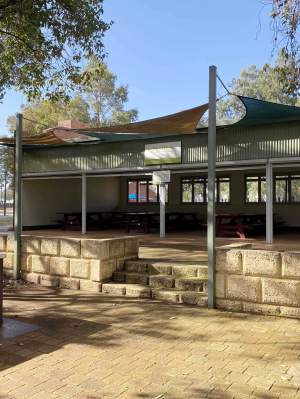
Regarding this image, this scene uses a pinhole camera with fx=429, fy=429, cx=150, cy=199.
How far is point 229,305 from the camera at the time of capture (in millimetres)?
5766

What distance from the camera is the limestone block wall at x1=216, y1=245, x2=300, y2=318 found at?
5.33m

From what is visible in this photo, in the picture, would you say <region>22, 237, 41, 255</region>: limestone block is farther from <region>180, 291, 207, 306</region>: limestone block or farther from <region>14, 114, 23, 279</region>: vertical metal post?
<region>180, 291, 207, 306</region>: limestone block

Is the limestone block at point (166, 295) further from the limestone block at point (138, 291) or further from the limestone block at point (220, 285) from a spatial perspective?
the limestone block at point (220, 285)

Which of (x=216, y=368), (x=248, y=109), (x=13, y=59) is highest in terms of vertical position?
(x=13, y=59)

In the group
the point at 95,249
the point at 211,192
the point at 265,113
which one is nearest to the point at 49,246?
the point at 95,249

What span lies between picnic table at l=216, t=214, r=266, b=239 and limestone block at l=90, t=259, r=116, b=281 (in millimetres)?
7176

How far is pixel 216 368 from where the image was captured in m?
3.78

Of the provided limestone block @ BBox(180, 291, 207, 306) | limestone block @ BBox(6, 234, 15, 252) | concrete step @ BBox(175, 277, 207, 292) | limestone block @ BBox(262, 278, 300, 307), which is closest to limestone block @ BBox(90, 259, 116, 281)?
concrete step @ BBox(175, 277, 207, 292)

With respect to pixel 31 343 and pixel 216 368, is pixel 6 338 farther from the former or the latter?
pixel 216 368

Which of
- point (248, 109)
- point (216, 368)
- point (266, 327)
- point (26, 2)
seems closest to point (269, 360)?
point (216, 368)

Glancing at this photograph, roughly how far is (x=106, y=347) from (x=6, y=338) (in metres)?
1.12

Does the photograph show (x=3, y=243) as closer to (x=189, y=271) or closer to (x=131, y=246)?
(x=131, y=246)

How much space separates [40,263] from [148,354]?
406cm

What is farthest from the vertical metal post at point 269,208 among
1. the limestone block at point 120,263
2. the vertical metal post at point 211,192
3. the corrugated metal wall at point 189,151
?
the vertical metal post at point 211,192
